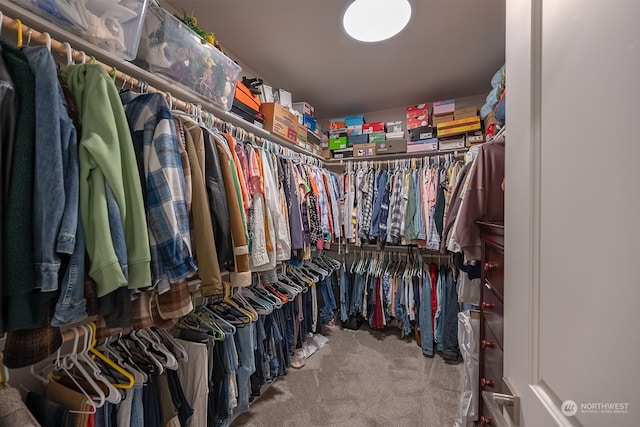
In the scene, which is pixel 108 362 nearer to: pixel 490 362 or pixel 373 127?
pixel 490 362

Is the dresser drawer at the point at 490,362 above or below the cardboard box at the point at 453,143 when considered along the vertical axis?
below

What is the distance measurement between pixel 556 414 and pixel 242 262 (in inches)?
39.9

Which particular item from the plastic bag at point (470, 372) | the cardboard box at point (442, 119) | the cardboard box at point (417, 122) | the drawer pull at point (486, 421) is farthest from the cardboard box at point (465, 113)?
the drawer pull at point (486, 421)

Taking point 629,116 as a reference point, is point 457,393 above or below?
below

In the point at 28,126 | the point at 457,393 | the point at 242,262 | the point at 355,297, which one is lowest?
the point at 457,393

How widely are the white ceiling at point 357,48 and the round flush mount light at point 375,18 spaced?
0.06 meters

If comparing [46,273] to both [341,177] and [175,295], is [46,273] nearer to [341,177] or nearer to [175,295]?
[175,295]

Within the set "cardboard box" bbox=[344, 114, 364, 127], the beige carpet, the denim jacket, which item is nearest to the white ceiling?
"cardboard box" bbox=[344, 114, 364, 127]

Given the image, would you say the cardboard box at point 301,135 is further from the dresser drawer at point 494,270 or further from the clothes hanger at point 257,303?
the dresser drawer at point 494,270

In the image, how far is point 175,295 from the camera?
0.90 meters

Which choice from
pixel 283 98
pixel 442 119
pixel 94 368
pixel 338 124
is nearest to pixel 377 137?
pixel 338 124

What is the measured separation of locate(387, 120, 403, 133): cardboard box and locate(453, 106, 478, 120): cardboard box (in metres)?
0.55

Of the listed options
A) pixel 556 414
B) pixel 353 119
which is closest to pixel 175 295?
pixel 556 414

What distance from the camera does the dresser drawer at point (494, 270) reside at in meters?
0.94
